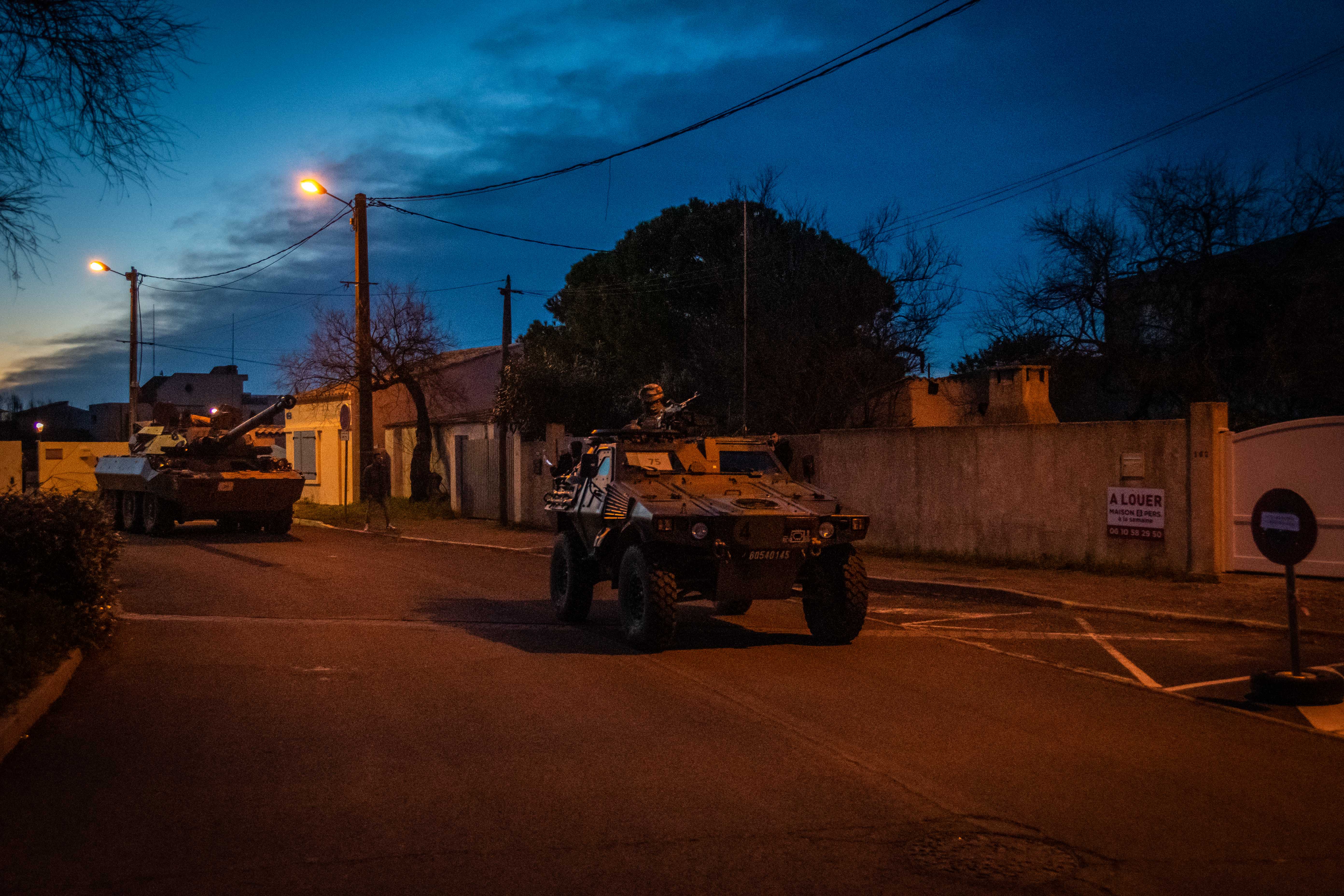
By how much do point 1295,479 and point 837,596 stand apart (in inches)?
264

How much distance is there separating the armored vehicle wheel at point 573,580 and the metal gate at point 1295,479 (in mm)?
7460

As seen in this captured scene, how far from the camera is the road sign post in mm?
7223

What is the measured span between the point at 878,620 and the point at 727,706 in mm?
4414

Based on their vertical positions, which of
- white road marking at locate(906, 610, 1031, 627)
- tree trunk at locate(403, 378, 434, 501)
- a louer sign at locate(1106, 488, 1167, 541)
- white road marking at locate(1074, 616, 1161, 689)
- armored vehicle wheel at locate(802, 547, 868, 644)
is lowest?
white road marking at locate(1074, 616, 1161, 689)

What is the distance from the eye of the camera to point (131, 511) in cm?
2470

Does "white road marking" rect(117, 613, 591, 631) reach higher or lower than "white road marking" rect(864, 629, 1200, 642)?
higher

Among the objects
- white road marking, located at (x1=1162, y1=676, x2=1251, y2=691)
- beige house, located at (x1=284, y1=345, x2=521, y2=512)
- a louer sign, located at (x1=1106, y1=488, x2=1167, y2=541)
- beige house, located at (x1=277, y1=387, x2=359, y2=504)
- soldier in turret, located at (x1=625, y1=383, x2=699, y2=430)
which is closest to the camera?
white road marking, located at (x1=1162, y1=676, x2=1251, y2=691)

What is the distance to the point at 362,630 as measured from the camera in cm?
1059

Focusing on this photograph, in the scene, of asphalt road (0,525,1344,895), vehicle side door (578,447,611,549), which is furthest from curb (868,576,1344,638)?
vehicle side door (578,447,611,549)

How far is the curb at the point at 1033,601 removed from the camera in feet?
35.1

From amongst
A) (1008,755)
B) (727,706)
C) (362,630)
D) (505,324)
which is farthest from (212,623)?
(505,324)

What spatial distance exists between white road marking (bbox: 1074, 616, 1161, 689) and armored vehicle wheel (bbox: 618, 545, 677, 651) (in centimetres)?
354

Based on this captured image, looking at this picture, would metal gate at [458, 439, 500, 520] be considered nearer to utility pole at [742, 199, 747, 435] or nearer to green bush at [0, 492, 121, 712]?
utility pole at [742, 199, 747, 435]

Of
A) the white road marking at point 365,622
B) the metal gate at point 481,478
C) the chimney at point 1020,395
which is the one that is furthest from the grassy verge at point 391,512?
the white road marking at point 365,622
